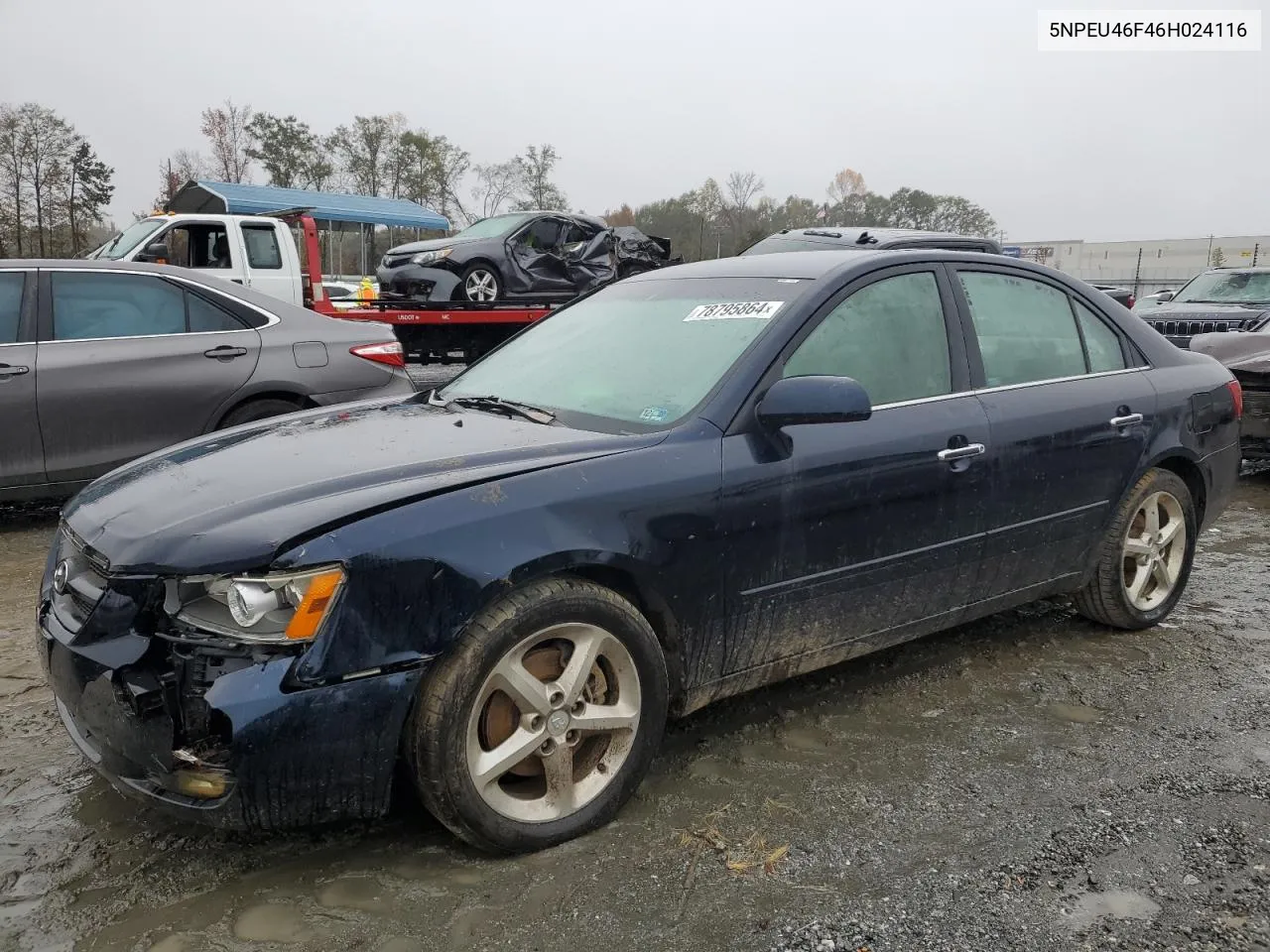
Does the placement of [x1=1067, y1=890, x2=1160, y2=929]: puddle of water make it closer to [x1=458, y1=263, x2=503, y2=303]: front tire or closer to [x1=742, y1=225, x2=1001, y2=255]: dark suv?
[x1=742, y1=225, x2=1001, y2=255]: dark suv

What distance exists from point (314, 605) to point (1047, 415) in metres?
2.65

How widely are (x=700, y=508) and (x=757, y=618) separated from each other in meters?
0.41

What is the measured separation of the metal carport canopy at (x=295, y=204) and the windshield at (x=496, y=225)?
13029mm

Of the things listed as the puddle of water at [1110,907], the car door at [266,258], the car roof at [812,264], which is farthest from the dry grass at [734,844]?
the car door at [266,258]

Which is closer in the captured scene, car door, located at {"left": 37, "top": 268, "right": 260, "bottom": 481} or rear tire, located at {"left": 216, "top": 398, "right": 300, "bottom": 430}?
car door, located at {"left": 37, "top": 268, "right": 260, "bottom": 481}

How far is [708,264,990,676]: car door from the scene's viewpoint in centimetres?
275

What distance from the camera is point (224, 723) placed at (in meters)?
2.04

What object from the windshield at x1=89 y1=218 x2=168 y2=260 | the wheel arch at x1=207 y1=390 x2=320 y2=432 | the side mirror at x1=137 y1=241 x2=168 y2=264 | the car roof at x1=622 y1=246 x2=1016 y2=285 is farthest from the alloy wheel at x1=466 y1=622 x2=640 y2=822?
the windshield at x1=89 y1=218 x2=168 y2=260

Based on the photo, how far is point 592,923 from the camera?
7.05 ft

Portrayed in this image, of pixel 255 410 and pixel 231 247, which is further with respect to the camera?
pixel 231 247

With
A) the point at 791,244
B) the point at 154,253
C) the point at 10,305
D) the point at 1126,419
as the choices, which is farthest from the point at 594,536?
the point at 154,253

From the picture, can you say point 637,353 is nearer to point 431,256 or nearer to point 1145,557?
point 1145,557

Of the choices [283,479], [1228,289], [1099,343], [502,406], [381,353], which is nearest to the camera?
[283,479]

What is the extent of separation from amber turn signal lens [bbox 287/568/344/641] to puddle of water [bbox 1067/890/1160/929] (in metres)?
1.80
